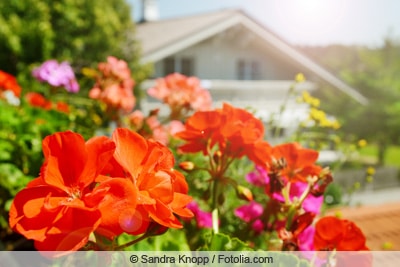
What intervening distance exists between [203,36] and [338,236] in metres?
11.9

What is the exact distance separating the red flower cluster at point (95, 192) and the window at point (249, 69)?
567 inches

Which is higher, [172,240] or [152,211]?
[152,211]

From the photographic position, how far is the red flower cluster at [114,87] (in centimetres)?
163

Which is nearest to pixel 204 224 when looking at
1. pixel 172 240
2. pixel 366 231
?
pixel 172 240

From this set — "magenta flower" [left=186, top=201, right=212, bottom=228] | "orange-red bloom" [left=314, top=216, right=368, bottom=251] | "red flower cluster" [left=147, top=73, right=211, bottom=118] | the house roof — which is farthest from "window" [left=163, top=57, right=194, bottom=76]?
"orange-red bloom" [left=314, top=216, right=368, bottom=251]

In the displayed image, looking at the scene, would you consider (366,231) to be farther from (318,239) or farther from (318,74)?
(318,74)

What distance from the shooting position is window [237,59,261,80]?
14.9m

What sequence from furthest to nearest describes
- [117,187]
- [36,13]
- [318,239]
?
[36,13] < [318,239] < [117,187]

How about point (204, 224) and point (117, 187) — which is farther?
point (204, 224)

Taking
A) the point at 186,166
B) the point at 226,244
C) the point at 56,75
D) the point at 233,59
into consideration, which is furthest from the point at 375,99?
the point at 226,244

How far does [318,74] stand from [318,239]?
14.3 m

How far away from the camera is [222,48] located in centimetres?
1436

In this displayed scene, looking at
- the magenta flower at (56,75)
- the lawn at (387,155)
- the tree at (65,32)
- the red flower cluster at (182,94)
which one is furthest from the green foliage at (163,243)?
the lawn at (387,155)

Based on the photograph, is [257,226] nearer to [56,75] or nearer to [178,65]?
[56,75]
